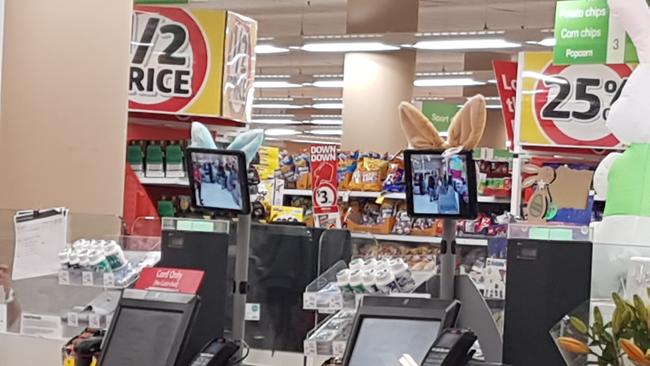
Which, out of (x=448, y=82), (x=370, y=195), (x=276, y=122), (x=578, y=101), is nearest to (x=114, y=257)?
(x=578, y=101)

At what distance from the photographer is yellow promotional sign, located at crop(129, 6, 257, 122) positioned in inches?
318

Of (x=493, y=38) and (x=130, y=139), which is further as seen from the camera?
(x=493, y=38)

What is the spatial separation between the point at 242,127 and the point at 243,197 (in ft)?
19.8

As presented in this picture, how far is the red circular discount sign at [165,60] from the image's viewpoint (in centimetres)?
806

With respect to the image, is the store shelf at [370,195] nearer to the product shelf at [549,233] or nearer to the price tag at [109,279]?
the price tag at [109,279]

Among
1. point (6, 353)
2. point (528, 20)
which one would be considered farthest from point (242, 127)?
point (528, 20)

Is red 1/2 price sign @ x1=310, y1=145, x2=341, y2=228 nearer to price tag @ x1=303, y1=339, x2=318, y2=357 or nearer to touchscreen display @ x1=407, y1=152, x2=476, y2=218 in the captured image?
touchscreen display @ x1=407, y1=152, x2=476, y2=218

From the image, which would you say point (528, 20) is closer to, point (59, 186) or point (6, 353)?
point (59, 186)

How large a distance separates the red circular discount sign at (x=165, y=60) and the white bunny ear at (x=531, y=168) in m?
2.66

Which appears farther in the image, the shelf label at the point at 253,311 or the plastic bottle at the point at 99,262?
the shelf label at the point at 253,311

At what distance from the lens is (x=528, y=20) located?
15.4m

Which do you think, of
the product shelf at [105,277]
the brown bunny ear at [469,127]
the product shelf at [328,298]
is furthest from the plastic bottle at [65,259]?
the brown bunny ear at [469,127]

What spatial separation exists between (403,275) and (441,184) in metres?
0.28

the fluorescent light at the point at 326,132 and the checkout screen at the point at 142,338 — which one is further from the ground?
the fluorescent light at the point at 326,132
